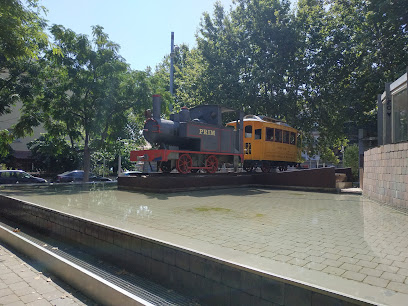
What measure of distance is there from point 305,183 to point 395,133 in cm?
478

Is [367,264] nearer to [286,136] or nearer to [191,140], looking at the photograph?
[191,140]

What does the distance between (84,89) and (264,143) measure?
9.51 meters

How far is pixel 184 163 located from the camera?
11.2m

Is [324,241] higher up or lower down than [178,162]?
lower down

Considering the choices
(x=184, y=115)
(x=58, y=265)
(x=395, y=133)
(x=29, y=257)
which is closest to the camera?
(x=58, y=265)

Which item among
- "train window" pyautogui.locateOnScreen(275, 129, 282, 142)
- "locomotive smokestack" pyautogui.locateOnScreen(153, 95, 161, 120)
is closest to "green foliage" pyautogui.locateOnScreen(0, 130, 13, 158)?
"locomotive smokestack" pyautogui.locateOnScreen(153, 95, 161, 120)

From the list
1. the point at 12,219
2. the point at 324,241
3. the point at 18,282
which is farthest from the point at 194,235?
the point at 12,219

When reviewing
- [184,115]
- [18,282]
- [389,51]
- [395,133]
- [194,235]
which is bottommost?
A: [18,282]

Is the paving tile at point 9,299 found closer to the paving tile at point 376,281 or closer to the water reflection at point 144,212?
the water reflection at point 144,212

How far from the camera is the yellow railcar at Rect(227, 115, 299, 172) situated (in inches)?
573

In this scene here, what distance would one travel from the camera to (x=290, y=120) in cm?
2078

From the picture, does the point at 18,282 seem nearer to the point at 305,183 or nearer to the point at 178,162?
the point at 178,162

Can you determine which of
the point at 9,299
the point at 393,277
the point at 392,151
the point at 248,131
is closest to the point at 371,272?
the point at 393,277

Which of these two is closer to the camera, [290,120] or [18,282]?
[18,282]
